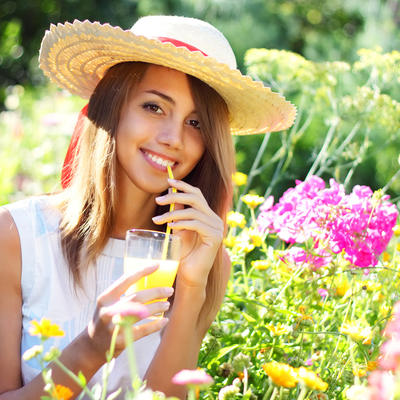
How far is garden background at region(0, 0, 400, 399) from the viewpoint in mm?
1959

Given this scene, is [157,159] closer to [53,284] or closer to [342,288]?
[53,284]

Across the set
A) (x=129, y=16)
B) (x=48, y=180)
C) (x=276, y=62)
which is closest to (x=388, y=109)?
(x=276, y=62)

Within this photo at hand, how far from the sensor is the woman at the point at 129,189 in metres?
1.86

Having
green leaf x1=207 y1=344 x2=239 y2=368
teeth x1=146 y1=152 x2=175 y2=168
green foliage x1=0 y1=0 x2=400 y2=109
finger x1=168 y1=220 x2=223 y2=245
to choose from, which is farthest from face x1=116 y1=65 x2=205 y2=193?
green foliage x1=0 y1=0 x2=400 y2=109

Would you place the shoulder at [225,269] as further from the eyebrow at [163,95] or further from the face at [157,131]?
the eyebrow at [163,95]

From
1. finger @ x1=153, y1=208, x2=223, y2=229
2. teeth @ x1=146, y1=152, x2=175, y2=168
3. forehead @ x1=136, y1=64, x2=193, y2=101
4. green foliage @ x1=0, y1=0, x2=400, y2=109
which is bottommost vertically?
finger @ x1=153, y1=208, x2=223, y2=229

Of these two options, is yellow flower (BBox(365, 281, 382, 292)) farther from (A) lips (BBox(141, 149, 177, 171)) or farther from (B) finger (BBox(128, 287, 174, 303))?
(B) finger (BBox(128, 287, 174, 303))

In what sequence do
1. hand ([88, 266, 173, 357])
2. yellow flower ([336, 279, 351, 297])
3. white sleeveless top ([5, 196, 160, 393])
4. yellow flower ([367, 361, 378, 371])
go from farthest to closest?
yellow flower ([336, 279, 351, 297]), white sleeveless top ([5, 196, 160, 393]), yellow flower ([367, 361, 378, 371]), hand ([88, 266, 173, 357])

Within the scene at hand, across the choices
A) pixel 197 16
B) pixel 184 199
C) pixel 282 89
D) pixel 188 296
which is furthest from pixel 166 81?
pixel 197 16

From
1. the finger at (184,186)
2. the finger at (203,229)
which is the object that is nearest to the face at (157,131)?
the finger at (184,186)

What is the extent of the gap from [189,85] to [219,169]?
30 cm

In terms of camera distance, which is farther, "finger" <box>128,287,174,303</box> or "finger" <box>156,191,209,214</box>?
"finger" <box>156,191,209,214</box>

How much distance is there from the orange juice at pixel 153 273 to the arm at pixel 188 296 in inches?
8.6

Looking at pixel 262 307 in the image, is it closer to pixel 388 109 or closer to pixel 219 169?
pixel 219 169
